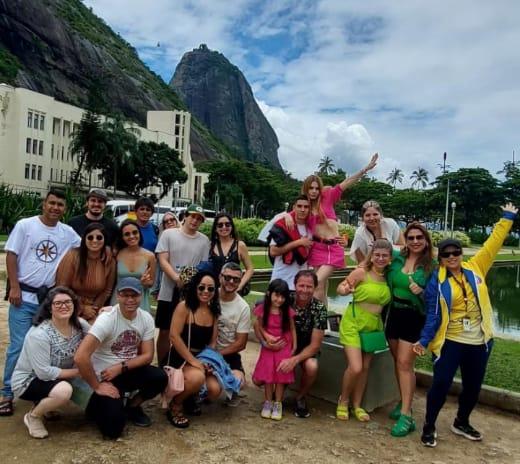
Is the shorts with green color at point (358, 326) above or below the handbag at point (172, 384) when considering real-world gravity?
above

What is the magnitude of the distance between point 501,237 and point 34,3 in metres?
83.0

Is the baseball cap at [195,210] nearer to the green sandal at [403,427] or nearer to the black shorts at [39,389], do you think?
the black shorts at [39,389]

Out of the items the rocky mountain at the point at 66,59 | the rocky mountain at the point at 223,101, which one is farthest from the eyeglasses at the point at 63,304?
the rocky mountain at the point at 223,101

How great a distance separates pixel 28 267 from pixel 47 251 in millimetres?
184

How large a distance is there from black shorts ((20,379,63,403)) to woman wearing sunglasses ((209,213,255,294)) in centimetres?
173

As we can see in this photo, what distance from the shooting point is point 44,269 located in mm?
4043

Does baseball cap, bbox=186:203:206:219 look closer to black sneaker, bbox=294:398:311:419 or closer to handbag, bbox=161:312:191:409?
handbag, bbox=161:312:191:409

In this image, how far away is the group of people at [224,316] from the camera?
3.72 metres

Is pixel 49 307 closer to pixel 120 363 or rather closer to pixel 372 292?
pixel 120 363

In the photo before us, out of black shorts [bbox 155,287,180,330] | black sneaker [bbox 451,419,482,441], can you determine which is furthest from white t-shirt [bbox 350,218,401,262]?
black shorts [bbox 155,287,180,330]

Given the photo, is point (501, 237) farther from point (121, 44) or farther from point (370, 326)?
point (121, 44)

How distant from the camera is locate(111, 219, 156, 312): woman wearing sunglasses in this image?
14.4 feet

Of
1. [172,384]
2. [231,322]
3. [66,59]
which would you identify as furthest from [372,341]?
[66,59]

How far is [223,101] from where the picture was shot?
162 metres
